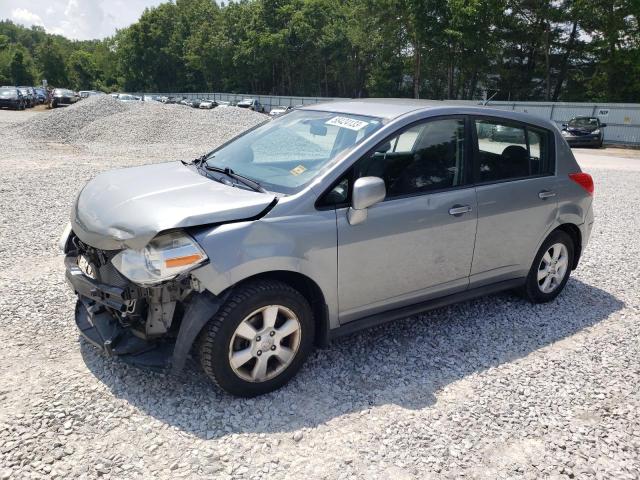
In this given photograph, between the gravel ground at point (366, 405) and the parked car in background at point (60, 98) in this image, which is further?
the parked car in background at point (60, 98)

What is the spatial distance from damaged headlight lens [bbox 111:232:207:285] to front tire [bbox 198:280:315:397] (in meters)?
0.34

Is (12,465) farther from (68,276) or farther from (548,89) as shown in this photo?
(548,89)

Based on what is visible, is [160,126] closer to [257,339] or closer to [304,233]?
[304,233]

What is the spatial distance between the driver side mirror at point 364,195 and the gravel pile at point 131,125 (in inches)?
631

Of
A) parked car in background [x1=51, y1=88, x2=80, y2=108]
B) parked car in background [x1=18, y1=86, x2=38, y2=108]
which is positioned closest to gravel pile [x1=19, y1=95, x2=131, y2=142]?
parked car in background [x1=51, y1=88, x2=80, y2=108]

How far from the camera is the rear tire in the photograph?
16.2ft

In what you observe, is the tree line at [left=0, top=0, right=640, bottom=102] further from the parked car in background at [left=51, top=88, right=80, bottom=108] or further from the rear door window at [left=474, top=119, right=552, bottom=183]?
the parked car in background at [left=51, top=88, right=80, bottom=108]

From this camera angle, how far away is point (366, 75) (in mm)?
65688

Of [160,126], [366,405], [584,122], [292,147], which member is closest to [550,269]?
[366,405]

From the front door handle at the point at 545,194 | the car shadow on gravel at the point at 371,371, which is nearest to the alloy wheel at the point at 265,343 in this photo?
the car shadow on gravel at the point at 371,371

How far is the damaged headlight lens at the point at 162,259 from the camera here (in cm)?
301

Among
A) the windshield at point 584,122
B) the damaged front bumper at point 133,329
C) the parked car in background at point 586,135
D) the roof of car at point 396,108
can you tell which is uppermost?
the roof of car at point 396,108

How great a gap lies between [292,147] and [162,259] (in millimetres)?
1554

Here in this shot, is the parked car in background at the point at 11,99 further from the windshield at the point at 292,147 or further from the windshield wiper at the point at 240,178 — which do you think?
the windshield wiper at the point at 240,178
